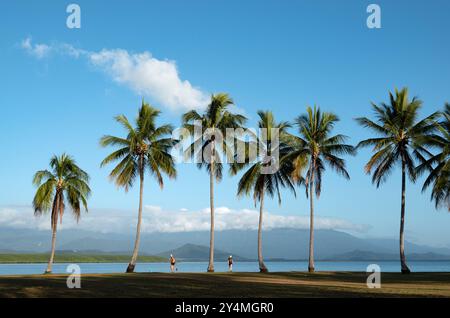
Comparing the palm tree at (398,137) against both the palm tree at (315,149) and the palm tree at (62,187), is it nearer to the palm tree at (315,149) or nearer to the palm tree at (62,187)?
the palm tree at (315,149)

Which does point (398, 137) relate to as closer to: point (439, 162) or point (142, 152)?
point (439, 162)

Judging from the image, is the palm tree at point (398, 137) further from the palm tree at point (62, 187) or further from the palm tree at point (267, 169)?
the palm tree at point (62, 187)

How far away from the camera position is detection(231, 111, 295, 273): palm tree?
48.0 metres

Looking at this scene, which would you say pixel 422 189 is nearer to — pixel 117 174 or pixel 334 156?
pixel 334 156

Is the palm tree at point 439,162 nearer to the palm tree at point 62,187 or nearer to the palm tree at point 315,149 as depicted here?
the palm tree at point 315,149

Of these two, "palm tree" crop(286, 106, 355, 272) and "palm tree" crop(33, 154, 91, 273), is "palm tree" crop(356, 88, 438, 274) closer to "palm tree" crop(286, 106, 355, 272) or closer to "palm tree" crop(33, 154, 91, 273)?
"palm tree" crop(286, 106, 355, 272)

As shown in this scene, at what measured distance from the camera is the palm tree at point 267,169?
157 ft

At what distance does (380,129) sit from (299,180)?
889 cm

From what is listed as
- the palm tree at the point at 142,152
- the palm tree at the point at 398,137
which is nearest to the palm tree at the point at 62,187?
the palm tree at the point at 142,152

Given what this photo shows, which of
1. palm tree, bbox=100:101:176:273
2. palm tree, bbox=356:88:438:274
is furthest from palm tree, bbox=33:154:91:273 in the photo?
palm tree, bbox=356:88:438:274

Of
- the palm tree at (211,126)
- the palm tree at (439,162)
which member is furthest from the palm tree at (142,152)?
the palm tree at (439,162)

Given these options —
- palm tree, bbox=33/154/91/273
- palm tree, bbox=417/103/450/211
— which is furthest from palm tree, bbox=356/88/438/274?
palm tree, bbox=33/154/91/273

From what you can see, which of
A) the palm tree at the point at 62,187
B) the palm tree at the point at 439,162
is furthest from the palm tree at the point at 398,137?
the palm tree at the point at 62,187
